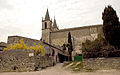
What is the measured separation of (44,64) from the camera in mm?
17781

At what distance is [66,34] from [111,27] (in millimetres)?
32562

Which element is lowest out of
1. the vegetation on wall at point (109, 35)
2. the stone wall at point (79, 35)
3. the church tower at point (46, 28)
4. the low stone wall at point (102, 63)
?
the low stone wall at point (102, 63)

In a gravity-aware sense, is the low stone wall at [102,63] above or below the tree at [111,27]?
below

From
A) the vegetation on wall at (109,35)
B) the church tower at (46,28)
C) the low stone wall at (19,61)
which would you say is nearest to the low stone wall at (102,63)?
the vegetation on wall at (109,35)

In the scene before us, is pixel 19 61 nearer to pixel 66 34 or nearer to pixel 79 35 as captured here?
pixel 79 35

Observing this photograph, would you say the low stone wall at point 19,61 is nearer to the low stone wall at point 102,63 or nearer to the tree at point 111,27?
the low stone wall at point 102,63

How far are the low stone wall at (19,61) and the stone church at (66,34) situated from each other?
2966 cm

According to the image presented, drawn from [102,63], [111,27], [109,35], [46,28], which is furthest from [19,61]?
[46,28]

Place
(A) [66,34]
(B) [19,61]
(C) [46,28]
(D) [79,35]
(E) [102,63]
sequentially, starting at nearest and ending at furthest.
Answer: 1. (E) [102,63]
2. (B) [19,61]
3. (D) [79,35]
4. (A) [66,34]
5. (C) [46,28]

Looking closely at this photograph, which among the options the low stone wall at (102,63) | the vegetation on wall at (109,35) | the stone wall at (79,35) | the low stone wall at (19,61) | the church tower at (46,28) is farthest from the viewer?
the church tower at (46,28)

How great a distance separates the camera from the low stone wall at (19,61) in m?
15.3

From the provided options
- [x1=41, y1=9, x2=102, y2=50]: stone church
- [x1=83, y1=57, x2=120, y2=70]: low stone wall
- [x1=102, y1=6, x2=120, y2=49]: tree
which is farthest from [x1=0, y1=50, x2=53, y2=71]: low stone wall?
[x1=41, y1=9, x2=102, y2=50]: stone church

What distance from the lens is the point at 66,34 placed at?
48125 mm

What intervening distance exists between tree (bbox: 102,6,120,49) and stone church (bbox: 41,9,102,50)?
26326mm
